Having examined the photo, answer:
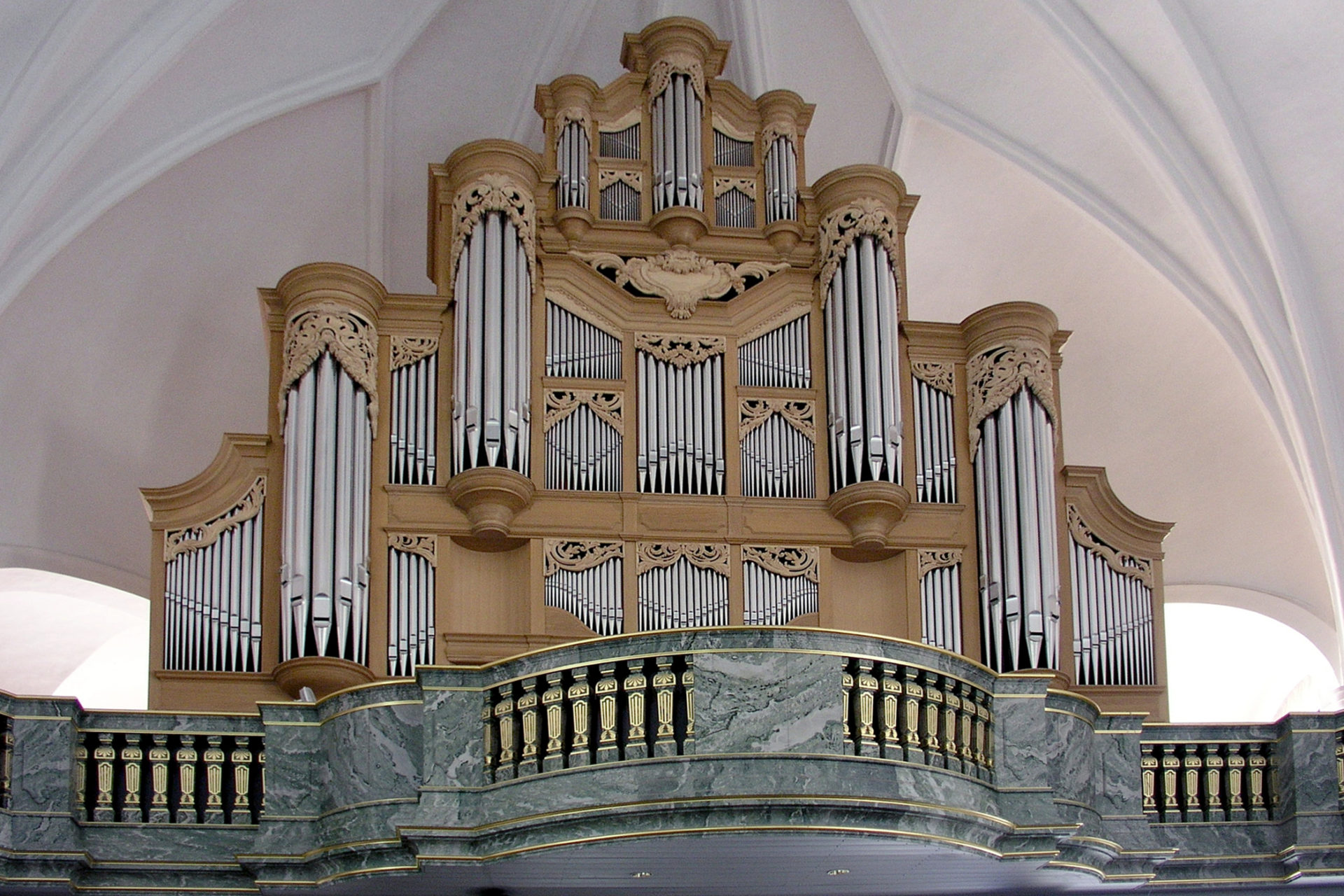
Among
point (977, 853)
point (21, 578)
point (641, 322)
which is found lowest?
point (977, 853)

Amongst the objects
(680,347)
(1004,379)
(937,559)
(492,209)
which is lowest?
(937,559)

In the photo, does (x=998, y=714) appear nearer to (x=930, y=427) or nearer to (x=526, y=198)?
(x=930, y=427)

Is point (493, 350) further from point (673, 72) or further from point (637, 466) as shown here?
point (673, 72)

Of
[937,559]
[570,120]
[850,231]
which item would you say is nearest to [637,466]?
[937,559]

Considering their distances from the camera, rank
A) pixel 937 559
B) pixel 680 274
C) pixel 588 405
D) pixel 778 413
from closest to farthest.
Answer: pixel 937 559 → pixel 588 405 → pixel 778 413 → pixel 680 274

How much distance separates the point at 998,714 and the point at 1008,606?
2377 mm

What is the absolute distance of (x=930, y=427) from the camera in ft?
62.6

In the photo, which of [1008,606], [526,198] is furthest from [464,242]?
[1008,606]

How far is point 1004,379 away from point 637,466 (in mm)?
3076

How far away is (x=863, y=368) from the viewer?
19016 millimetres

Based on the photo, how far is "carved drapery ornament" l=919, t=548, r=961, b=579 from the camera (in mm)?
18547

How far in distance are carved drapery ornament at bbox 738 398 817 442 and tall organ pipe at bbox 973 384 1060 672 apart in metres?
1.37

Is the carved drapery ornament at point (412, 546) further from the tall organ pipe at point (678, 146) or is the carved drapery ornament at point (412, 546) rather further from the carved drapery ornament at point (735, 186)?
the carved drapery ornament at point (735, 186)

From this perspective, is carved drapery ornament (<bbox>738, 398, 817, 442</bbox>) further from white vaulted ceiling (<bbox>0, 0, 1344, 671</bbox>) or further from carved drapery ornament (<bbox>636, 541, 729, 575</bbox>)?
white vaulted ceiling (<bbox>0, 0, 1344, 671</bbox>)
